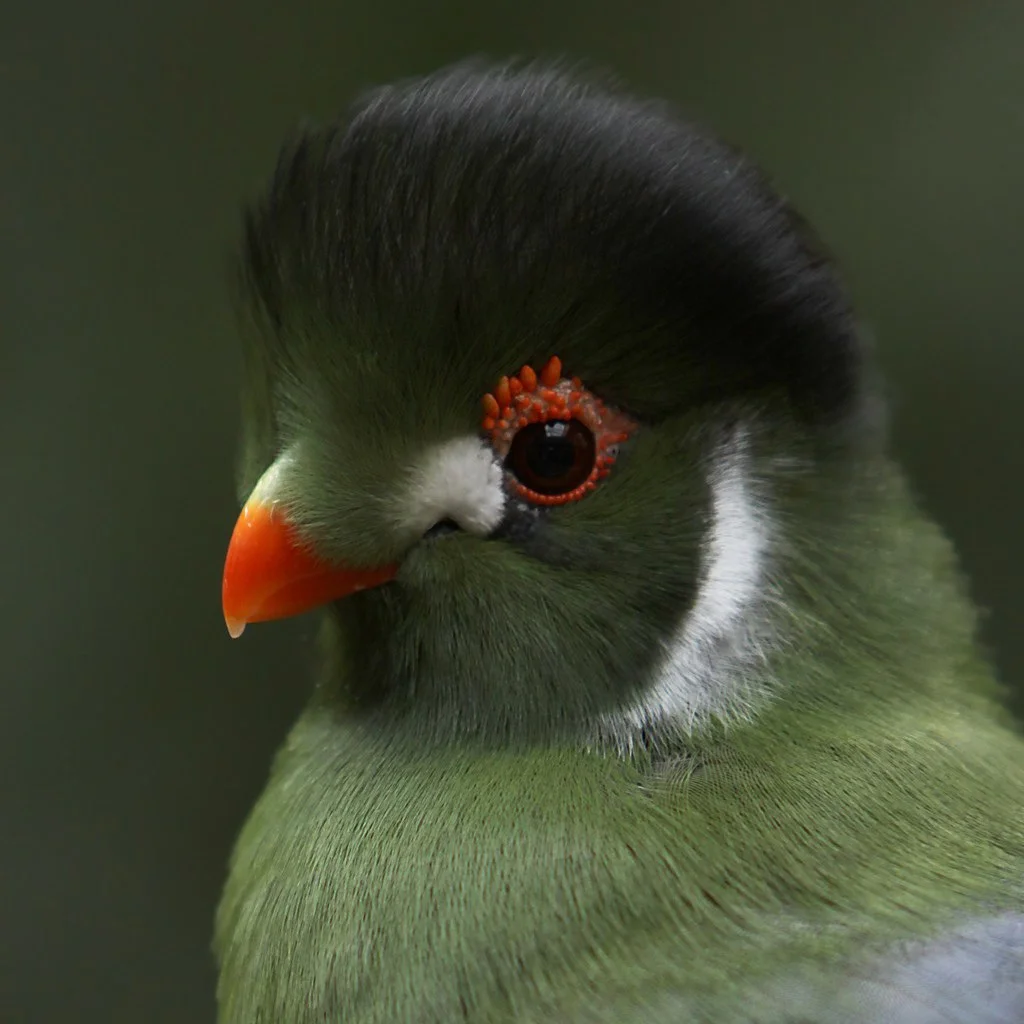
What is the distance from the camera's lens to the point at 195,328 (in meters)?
2.10

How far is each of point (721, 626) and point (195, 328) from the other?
143 cm

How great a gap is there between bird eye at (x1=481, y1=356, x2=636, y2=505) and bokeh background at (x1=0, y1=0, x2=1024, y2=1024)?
130 cm

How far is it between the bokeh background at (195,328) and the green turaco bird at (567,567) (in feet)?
3.98

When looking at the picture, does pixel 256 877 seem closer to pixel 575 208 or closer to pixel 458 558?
pixel 458 558

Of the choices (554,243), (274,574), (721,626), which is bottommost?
(721,626)

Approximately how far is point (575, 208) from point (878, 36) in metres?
Result: 1.51

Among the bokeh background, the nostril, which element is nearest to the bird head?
the nostril

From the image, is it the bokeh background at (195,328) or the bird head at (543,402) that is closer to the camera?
the bird head at (543,402)

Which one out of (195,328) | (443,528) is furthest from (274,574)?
(195,328)

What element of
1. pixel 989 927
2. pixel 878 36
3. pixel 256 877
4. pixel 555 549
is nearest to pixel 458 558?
pixel 555 549

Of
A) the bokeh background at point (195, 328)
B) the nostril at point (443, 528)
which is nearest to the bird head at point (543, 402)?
the nostril at point (443, 528)

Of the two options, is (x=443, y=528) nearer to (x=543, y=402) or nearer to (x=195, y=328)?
(x=543, y=402)

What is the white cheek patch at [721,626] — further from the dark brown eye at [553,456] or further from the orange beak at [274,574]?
the orange beak at [274,574]

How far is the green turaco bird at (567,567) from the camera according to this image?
82cm
